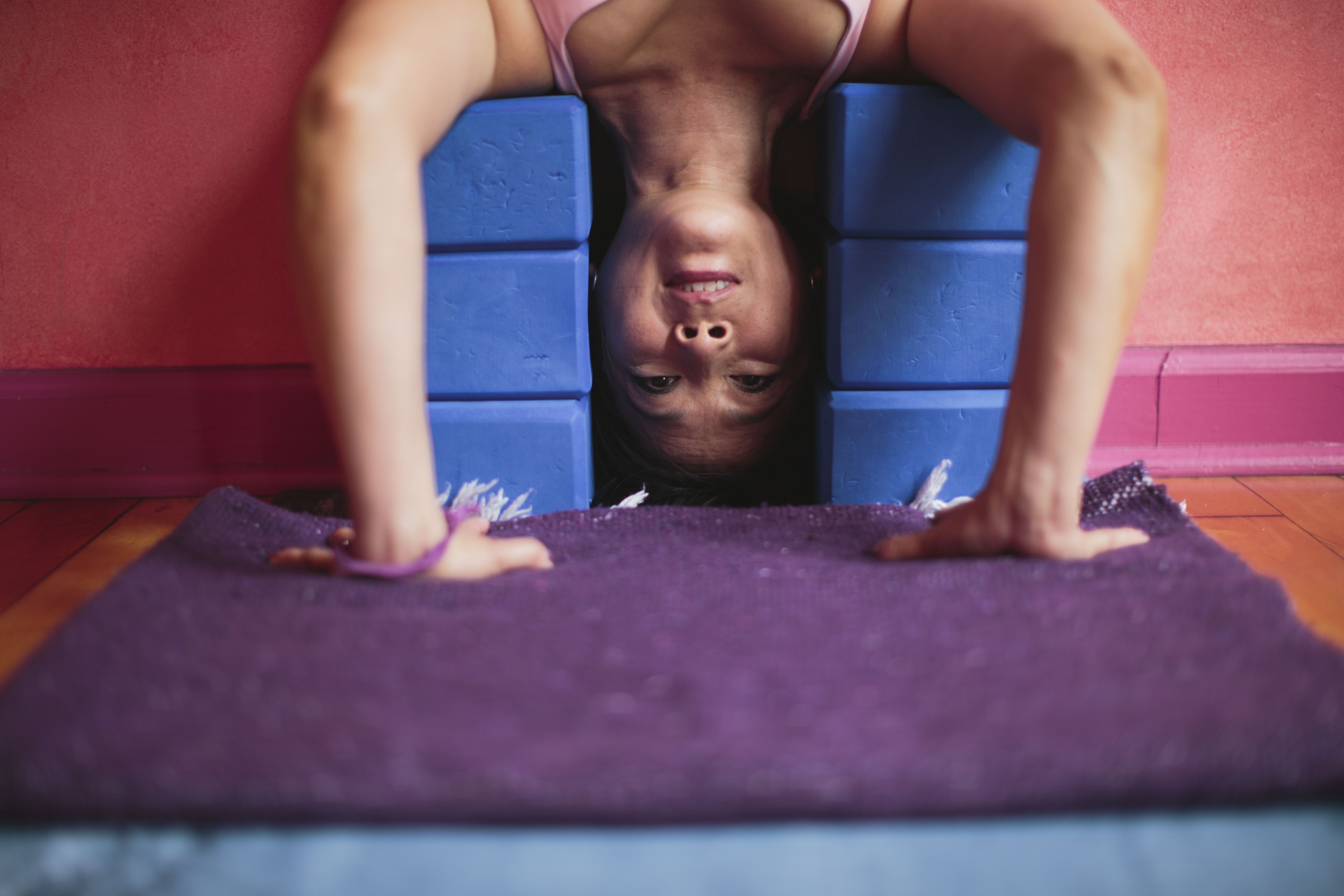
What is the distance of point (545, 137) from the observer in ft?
3.08

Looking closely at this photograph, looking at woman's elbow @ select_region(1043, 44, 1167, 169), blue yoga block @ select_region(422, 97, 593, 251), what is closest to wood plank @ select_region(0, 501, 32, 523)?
blue yoga block @ select_region(422, 97, 593, 251)

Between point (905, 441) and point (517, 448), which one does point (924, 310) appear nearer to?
point (905, 441)

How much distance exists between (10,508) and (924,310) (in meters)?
1.20

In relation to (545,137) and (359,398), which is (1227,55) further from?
(359,398)

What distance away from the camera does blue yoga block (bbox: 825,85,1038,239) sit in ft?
3.04

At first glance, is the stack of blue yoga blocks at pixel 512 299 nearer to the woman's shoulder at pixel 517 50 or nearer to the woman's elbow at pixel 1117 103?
the woman's shoulder at pixel 517 50

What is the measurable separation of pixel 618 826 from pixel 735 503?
631 mm

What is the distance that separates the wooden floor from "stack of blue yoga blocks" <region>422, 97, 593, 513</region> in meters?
0.34

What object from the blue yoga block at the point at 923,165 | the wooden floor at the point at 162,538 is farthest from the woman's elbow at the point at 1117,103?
the wooden floor at the point at 162,538

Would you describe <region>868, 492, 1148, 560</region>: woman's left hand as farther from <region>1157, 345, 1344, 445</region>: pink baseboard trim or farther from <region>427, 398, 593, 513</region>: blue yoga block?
<region>1157, 345, 1344, 445</region>: pink baseboard trim

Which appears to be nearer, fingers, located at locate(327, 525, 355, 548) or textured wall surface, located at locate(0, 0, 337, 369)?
fingers, located at locate(327, 525, 355, 548)

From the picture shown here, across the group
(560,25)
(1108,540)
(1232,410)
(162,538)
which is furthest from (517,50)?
(1232,410)

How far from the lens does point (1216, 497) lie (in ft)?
3.85

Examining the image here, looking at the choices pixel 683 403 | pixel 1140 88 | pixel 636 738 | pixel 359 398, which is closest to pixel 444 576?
pixel 359 398
